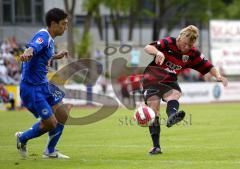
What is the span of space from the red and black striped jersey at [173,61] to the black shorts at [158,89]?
127 millimetres

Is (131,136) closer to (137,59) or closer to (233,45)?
(137,59)

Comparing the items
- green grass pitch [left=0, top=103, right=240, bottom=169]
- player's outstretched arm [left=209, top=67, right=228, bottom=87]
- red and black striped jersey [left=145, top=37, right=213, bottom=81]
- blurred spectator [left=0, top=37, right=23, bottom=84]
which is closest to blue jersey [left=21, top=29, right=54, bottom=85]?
Answer: green grass pitch [left=0, top=103, right=240, bottom=169]

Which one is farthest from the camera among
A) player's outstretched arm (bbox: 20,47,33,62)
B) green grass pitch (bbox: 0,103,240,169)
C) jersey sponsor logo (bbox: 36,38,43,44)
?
jersey sponsor logo (bbox: 36,38,43,44)

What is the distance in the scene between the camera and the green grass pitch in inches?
424

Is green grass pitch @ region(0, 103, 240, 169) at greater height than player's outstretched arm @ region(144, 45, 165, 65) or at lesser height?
lesser

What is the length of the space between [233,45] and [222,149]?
28962 mm

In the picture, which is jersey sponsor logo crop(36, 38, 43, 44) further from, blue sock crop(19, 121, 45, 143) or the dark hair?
blue sock crop(19, 121, 45, 143)

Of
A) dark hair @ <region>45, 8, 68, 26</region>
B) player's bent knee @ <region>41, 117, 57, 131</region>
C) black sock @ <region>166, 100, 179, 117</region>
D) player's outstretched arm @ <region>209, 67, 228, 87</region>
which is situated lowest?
player's bent knee @ <region>41, 117, 57, 131</region>

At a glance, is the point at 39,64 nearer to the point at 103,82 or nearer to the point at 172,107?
the point at 172,107

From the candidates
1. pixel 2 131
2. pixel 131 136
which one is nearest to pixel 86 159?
pixel 131 136

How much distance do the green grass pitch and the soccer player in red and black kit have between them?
83 cm

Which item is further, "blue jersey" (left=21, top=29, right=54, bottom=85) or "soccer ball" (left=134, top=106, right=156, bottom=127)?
"soccer ball" (left=134, top=106, right=156, bottom=127)

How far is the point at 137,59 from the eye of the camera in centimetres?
3669

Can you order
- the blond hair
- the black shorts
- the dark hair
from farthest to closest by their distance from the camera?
the black shorts → the blond hair → the dark hair
